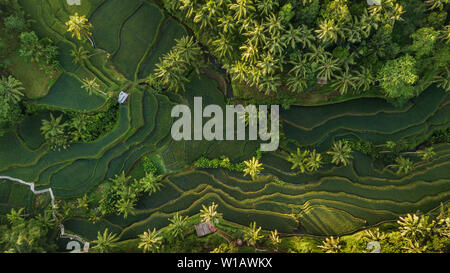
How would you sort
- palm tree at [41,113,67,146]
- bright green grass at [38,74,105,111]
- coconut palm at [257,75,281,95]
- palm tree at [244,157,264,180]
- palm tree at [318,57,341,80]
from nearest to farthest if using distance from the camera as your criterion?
palm tree at [318,57,341,80] < coconut palm at [257,75,281,95] < palm tree at [244,157,264,180] < palm tree at [41,113,67,146] < bright green grass at [38,74,105,111]

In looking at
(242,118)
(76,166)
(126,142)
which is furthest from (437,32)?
(76,166)

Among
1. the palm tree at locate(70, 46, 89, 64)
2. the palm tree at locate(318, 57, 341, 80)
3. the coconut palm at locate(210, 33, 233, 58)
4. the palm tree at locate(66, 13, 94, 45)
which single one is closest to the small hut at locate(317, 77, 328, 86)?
the palm tree at locate(318, 57, 341, 80)

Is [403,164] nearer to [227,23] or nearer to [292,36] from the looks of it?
[292,36]

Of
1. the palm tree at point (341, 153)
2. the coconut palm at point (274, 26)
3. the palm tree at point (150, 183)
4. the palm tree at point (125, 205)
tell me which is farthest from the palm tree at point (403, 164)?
the palm tree at point (125, 205)

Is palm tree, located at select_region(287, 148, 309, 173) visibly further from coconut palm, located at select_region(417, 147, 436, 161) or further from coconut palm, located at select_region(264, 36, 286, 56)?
coconut palm, located at select_region(417, 147, 436, 161)

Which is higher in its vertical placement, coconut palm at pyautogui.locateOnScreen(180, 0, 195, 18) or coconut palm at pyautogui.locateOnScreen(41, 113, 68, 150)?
coconut palm at pyautogui.locateOnScreen(180, 0, 195, 18)

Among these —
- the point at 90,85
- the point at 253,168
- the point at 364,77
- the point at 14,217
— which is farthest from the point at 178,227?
the point at 364,77
